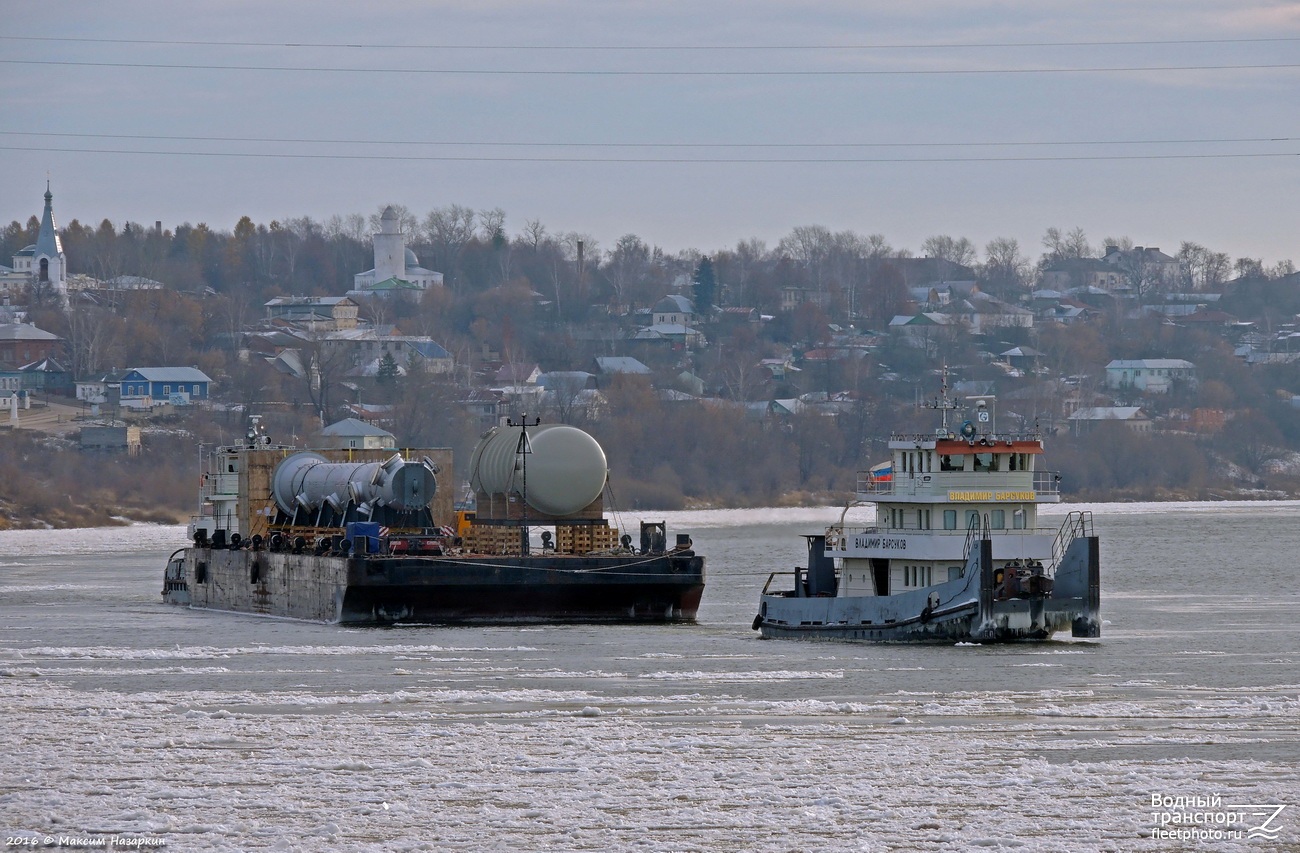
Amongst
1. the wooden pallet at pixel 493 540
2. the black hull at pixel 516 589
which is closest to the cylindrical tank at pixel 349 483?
the wooden pallet at pixel 493 540

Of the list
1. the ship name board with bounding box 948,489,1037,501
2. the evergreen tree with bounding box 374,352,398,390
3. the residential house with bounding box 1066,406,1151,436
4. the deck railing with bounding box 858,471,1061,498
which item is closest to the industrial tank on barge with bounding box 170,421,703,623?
the deck railing with bounding box 858,471,1061,498

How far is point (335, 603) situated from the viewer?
5466 cm

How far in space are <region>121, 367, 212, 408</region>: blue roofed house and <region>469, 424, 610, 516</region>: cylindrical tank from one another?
453 feet

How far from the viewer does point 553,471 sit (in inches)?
2226

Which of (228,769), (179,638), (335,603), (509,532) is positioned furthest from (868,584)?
(228,769)

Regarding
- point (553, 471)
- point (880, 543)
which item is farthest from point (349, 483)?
point (880, 543)

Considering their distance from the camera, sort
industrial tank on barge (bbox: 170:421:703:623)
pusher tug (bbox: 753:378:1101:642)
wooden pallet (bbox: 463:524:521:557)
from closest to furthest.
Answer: pusher tug (bbox: 753:378:1101:642) → industrial tank on barge (bbox: 170:421:703:623) → wooden pallet (bbox: 463:524:521:557)

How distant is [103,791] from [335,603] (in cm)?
2839

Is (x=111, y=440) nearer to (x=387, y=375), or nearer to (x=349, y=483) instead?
(x=387, y=375)

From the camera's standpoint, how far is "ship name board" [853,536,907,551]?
48219 mm

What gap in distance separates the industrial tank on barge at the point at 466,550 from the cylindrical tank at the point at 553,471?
Result: 0.04 m

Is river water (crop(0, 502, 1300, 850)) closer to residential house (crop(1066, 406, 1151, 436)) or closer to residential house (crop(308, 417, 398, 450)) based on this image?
residential house (crop(308, 417, 398, 450))

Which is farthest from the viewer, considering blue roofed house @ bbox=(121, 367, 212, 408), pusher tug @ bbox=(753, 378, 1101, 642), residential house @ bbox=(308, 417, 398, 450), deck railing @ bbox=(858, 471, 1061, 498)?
blue roofed house @ bbox=(121, 367, 212, 408)

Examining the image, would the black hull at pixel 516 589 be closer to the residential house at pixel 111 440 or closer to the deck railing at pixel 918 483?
the deck railing at pixel 918 483
